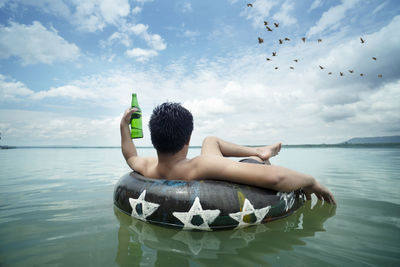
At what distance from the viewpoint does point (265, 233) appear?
8.06 feet

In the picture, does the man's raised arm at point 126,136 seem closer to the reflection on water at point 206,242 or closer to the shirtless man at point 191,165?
A: the shirtless man at point 191,165

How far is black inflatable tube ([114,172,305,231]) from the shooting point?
8.31 feet

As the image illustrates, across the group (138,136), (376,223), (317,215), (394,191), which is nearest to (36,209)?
(138,136)

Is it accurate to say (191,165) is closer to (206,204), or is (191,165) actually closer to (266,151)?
(206,204)

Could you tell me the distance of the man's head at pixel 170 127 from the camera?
2.73m

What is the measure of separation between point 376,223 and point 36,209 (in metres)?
5.15

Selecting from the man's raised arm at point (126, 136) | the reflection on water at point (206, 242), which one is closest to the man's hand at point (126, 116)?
the man's raised arm at point (126, 136)

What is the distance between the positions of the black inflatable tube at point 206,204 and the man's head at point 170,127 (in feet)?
1.61

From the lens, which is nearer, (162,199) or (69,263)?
(69,263)

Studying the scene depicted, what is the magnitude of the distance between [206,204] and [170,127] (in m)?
1.05

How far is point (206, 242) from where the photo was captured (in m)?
2.25

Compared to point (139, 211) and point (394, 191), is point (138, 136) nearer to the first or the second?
point (139, 211)

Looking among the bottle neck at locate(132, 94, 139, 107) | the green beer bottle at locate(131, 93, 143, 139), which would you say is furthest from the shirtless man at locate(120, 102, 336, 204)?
the bottle neck at locate(132, 94, 139, 107)

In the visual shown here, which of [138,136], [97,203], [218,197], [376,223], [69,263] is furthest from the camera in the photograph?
[138,136]
